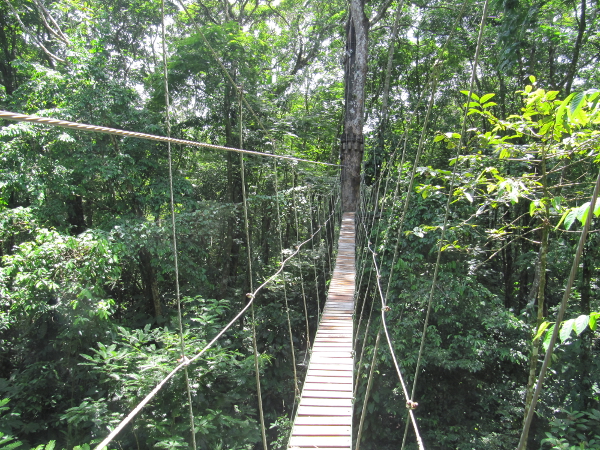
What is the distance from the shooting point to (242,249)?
487 centimetres

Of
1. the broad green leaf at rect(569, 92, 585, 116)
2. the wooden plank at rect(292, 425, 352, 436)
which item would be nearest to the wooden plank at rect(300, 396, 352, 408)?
the wooden plank at rect(292, 425, 352, 436)

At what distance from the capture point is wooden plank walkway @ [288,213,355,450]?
1.13m

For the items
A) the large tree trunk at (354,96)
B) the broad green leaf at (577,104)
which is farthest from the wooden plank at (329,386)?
the large tree trunk at (354,96)

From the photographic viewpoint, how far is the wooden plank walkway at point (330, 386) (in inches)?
44.4

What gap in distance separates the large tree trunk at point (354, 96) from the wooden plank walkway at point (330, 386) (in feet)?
5.19

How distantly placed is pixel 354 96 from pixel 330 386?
8.92ft

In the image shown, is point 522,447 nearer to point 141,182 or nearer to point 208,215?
point 208,215

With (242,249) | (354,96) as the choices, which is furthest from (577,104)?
(242,249)

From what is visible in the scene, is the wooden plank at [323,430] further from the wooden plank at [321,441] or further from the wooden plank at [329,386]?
the wooden plank at [329,386]

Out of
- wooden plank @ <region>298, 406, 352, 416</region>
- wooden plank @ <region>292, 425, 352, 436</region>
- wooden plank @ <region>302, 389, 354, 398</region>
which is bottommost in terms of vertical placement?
wooden plank @ <region>292, 425, 352, 436</region>

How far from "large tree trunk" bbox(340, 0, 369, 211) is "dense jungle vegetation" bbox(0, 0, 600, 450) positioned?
283 mm

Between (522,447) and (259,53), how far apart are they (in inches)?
164

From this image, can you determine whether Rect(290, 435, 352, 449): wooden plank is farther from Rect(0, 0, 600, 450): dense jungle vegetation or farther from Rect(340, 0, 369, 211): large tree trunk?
Rect(340, 0, 369, 211): large tree trunk

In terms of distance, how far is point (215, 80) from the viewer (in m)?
4.06
